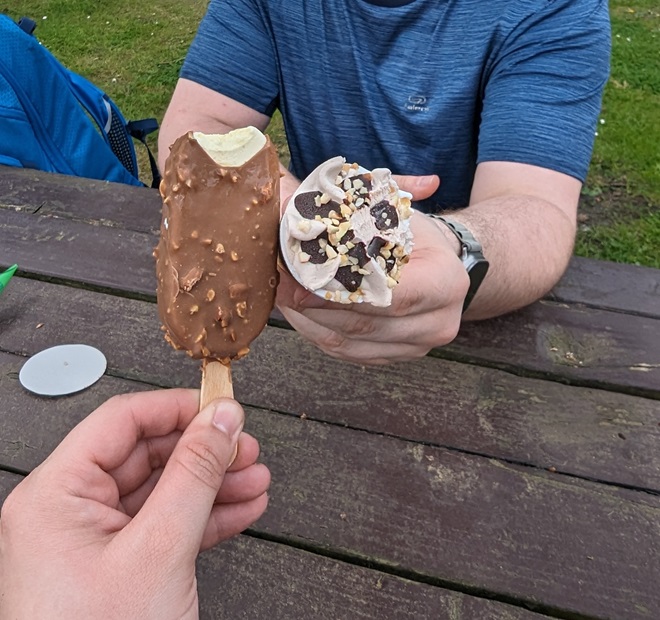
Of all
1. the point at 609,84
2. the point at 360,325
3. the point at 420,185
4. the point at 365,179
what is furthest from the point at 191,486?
the point at 609,84

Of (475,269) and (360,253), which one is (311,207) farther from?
(475,269)

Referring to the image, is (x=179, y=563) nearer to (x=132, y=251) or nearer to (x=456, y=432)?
(x=456, y=432)

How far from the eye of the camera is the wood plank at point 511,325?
55.9 inches

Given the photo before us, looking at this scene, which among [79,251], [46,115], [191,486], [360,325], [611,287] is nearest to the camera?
[191,486]

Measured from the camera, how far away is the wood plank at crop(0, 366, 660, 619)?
3.52ft

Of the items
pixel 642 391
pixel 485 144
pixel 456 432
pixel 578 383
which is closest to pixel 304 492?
pixel 456 432

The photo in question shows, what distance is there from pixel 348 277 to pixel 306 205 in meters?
0.13

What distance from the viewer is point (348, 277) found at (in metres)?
0.95

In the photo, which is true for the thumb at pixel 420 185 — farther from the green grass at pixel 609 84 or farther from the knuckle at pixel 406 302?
the green grass at pixel 609 84

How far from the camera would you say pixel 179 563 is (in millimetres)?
847

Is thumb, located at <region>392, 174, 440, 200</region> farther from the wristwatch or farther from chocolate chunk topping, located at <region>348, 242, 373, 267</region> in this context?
chocolate chunk topping, located at <region>348, 242, 373, 267</region>

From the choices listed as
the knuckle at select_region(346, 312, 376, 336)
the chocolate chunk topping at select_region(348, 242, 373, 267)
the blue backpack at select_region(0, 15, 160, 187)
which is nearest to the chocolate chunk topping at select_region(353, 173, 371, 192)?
the chocolate chunk topping at select_region(348, 242, 373, 267)

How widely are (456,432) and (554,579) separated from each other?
335mm

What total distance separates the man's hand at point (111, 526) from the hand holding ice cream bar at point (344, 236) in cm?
28
